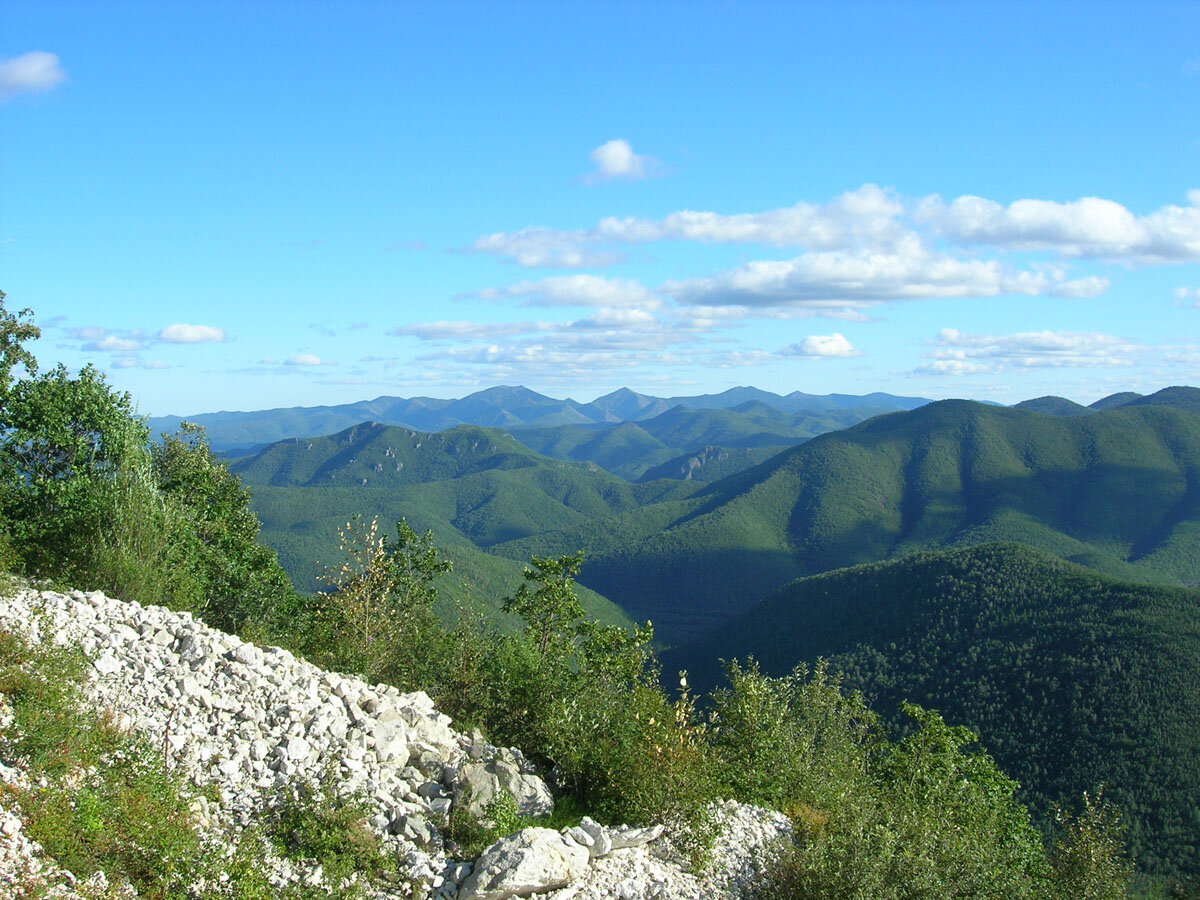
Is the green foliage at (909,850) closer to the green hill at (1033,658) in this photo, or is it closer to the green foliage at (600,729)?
the green foliage at (600,729)

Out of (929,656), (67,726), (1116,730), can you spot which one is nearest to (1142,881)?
(1116,730)

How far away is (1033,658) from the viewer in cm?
9688

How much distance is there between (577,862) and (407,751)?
3650mm

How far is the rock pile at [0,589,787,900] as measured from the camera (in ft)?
36.9

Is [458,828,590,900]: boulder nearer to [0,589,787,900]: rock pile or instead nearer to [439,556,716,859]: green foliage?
[0,589,787,900]: rock pile

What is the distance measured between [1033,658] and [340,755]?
104619 mm

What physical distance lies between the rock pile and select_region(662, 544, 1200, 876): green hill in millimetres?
68354

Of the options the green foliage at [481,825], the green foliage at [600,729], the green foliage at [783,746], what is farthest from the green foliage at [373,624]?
the green foliage at [783,746]

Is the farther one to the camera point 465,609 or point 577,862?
point 465,609

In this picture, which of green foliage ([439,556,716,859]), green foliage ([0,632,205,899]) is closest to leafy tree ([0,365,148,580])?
Result: green foliage ([0,632,205,899])

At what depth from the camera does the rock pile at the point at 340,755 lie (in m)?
11.3

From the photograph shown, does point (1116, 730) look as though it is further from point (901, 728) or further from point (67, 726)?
point (67, 726)

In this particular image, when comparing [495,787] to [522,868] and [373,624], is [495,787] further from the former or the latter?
[373,624]

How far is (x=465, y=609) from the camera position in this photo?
21.9 meters
